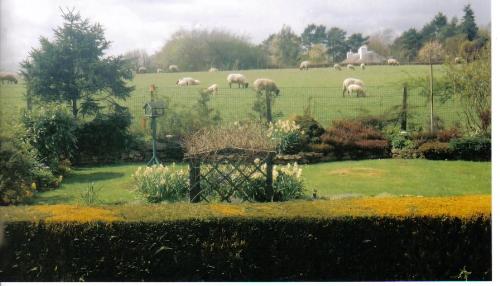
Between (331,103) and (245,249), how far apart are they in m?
8.68

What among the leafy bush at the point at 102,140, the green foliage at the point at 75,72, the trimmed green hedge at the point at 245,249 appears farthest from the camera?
the green foliage at the point at 75,72

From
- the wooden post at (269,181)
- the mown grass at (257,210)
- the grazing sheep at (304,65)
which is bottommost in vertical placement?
the mown grass at (257,210)

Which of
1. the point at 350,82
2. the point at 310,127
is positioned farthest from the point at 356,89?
the point at 310,127

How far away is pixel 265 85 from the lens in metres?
13.9

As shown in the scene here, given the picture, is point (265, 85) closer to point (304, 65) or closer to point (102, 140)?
point (304, 65)

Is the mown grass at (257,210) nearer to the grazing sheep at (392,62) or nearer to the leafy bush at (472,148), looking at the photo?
the leafy bush at (472,148)

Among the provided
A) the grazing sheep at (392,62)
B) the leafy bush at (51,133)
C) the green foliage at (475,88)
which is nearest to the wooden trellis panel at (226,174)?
the leafy bush at (51,133)

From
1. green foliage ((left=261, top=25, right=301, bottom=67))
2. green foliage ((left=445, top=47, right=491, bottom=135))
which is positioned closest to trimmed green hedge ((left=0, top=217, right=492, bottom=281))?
green foliage ((left=261, top=25, right=301, bottom=67))

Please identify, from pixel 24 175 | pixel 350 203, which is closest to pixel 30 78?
pixel 24 175

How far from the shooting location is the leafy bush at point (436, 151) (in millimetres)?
12523

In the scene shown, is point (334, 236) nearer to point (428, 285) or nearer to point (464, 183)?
point (428, 285)

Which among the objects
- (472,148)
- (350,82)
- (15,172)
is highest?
(350,82)

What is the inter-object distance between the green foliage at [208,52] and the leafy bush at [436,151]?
386 centimetres

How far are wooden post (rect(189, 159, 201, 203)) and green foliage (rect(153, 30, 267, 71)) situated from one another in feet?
9.79
